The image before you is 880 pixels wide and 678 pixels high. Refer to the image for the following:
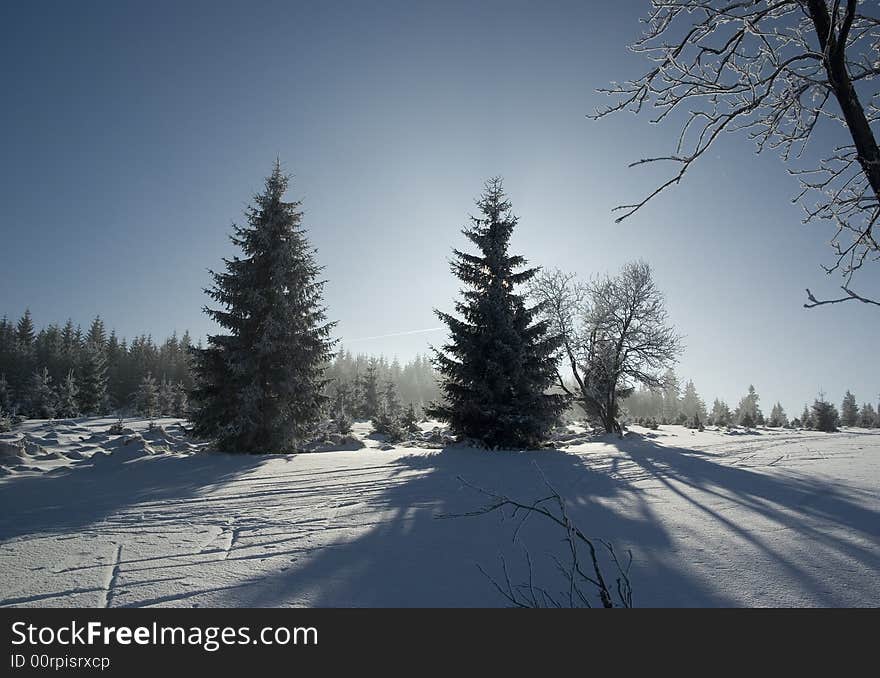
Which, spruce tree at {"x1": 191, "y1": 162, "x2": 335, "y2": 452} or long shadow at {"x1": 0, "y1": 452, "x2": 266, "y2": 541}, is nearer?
long shadow at {"x1": 0, "y1": 452, "x2": 266, "y2": 541}

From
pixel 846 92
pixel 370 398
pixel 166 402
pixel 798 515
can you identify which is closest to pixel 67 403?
pixel 166 402

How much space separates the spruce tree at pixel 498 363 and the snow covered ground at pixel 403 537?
5.92 m

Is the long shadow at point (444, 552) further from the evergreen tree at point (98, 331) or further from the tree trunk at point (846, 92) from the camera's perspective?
the evergreen tree at point (98, 331)

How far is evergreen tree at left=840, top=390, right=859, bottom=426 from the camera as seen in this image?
156 feet

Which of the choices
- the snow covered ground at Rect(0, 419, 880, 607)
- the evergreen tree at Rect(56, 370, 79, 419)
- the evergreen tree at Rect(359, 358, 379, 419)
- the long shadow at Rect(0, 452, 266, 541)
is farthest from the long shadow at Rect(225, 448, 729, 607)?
the evergreen tree at Rect(56, 370, 79, 419)

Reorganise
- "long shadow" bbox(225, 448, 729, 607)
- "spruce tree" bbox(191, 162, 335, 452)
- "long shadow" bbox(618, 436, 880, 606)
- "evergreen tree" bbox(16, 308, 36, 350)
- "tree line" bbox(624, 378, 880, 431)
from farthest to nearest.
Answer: "evergreen tree" bbox(16, 308, 36, 350), "tree line" bbox(624, 378, 880, 431), "spruce tree" bbox(191, 162, 335, 452), "long shadow" bbox(618, 436, 880, 606), "long shadow" bbox(225, 448, 729, 607)

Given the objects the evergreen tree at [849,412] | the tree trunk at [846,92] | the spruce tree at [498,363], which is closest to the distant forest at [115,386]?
the evergreen tree at [849,412]

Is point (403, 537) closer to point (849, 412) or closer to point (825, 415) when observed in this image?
point (825, 415)

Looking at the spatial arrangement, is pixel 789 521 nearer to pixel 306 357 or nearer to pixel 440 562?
pixel 440 562

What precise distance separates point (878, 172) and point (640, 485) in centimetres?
461

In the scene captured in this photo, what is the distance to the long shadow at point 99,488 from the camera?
3.81m

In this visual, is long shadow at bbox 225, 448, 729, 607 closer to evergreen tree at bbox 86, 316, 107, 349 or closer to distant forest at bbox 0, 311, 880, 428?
distant forest at bbox 0, 311, 880, 428

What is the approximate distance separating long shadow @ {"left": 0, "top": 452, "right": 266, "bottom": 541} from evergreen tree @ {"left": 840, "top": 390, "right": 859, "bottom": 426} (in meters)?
63.7
